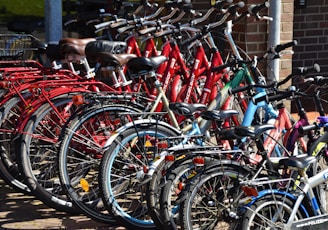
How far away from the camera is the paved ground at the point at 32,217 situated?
5.39 metres

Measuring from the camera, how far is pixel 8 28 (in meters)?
7.95

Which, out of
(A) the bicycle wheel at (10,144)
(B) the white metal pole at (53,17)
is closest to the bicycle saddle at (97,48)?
(A) the bicycle wheel at (10,144)

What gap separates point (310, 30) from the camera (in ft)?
30.4

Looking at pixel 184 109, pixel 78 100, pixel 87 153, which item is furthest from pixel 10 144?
pixel 184 109

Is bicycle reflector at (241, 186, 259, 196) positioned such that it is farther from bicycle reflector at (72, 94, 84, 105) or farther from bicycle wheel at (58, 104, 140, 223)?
bicycle reflector at (72, 94, 84, 105)

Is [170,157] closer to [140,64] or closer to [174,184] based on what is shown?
[174,184]

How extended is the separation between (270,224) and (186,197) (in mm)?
490

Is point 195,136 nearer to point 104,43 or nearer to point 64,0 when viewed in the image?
point 104,43

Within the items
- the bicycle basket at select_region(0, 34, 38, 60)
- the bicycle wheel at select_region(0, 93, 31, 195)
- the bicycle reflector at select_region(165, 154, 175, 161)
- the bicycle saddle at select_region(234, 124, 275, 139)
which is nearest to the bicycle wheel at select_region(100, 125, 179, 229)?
the bicycle reflector at select_region(165, 154, 175, 161)

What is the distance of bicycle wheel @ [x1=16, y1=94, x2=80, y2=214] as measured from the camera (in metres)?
5.33

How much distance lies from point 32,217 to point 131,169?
983mm

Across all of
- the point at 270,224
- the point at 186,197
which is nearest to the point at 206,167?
the point at 186,197

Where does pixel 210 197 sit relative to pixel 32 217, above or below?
above

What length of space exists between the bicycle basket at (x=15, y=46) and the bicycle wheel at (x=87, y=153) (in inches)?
54.1
